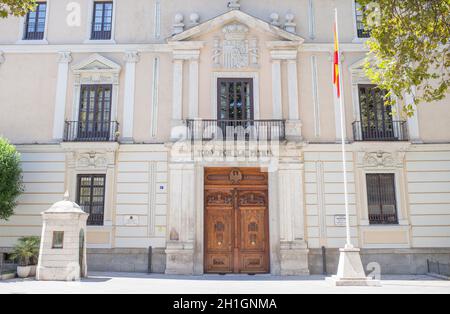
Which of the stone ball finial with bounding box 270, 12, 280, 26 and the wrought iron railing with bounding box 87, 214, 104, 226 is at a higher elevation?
the stone ball finial with bounding box 270, 12, 280, 26

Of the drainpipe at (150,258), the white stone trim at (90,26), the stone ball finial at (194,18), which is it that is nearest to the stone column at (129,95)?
the white stone trim at (90,26)

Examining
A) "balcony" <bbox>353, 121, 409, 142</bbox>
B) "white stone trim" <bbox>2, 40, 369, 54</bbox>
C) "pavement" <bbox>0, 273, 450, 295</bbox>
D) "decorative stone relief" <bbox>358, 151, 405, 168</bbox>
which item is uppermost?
"white stone trim" <bbox>2, 40, 369, 54</bbox>

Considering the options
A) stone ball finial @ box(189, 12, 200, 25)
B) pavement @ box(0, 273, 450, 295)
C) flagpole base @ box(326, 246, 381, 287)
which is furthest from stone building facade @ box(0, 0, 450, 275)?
flagpole base @ box(326, 246, 381, 287)

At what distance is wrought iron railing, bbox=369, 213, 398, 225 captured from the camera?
15.5 metres

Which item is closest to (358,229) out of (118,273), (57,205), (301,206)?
(301,206)

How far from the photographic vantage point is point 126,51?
16734 mm

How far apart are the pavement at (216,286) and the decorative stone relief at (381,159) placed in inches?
161

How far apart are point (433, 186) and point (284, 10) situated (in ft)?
29.9

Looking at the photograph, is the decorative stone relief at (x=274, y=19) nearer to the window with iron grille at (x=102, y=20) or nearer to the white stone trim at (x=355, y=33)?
the white stone trim at (x=355, y=33)

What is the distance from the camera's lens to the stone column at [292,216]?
49.0 feet

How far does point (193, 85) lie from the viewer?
16.3 meters

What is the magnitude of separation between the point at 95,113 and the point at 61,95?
61.6 inches

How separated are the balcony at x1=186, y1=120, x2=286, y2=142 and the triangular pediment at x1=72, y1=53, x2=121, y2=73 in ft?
12.6

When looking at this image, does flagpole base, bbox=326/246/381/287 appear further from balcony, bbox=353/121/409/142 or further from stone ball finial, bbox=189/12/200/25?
stone ball finial, bbox=189/12/200/25
